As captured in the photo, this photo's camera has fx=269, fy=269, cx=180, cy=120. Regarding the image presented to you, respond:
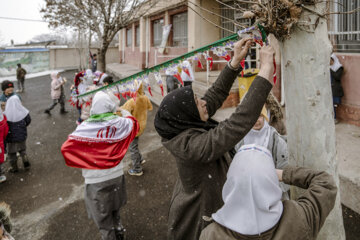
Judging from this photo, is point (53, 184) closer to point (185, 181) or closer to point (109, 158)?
point (109, 158)

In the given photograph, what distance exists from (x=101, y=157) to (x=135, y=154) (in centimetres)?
224

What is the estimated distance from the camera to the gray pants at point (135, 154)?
521cm

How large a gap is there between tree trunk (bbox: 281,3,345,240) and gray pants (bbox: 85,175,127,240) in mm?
2136

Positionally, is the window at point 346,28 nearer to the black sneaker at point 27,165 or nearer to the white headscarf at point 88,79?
the white headscarf at point 88,79

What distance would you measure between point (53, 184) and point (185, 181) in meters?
4.40

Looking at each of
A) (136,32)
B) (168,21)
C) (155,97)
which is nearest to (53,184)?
(155,97)

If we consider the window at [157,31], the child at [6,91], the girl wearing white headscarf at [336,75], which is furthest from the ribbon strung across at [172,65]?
the window at [157,31]

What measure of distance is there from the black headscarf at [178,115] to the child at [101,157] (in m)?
1.48

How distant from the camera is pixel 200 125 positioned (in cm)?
179

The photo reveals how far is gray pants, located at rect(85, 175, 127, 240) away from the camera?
121 inches

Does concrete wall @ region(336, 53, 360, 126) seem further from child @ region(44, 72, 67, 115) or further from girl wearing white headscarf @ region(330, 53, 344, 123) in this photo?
child @ region(44, 72, 67, 115)

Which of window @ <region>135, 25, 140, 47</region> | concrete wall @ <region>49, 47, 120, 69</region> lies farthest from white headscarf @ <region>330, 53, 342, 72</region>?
concrete wall @ <region>49, 47, 120, 69</region>

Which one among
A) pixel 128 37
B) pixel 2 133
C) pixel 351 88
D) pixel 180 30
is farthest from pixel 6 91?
pixel 128 37

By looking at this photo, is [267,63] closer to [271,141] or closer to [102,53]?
[271,141]
